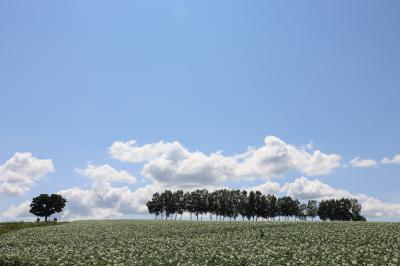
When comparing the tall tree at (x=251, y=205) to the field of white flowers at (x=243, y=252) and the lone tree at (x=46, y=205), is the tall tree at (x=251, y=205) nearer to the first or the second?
the lone tree at (x=46, y=205)

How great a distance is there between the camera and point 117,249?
4322cm

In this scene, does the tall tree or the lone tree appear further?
the tall tree

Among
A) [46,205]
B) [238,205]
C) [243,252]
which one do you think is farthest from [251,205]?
[243,252]

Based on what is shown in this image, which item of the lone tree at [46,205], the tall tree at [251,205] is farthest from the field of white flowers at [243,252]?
the tall tree at [251,205]

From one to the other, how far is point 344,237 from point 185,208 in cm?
14883

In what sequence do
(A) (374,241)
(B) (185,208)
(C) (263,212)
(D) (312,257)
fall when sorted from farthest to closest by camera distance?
(B) (185,208)
(C) (263,212)
(A) (374,241)
(D) (312,257)

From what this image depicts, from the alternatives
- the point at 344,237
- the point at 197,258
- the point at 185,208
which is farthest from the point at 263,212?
the point at 197,258

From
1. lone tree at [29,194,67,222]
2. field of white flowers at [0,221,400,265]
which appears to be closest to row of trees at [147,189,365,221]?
lone tree at [29,194,67,222]

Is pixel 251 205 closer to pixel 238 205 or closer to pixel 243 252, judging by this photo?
pixel 238 205

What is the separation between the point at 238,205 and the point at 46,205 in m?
77.6

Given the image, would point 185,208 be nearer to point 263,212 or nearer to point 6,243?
point 263,212

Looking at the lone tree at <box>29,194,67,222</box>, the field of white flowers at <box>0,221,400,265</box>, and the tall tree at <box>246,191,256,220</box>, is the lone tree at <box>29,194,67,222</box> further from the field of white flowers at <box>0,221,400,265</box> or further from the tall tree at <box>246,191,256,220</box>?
the field of white flowers at <box>0,221,400,265</box>

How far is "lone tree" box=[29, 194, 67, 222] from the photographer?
492ft

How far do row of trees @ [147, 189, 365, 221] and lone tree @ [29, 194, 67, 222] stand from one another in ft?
190
